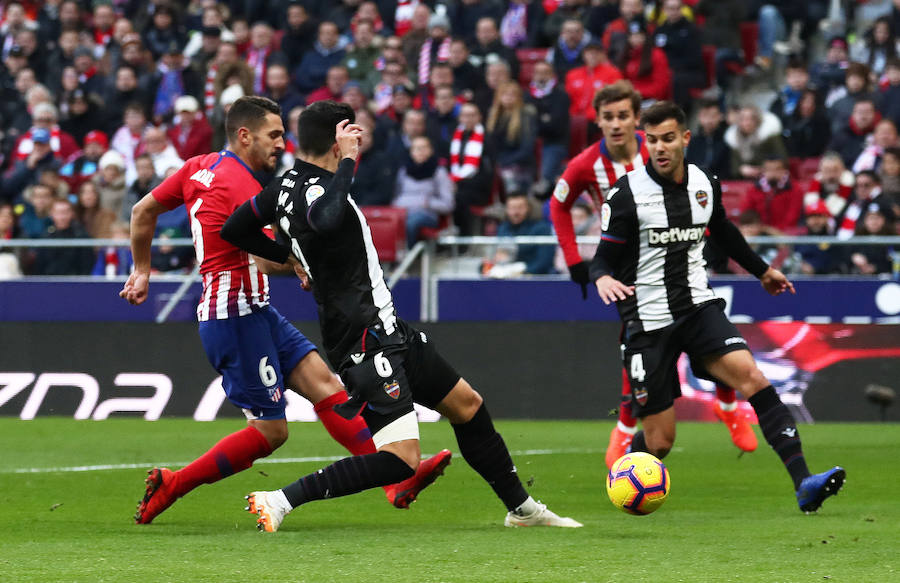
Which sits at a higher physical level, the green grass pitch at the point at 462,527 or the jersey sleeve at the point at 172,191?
the jersey sleeve at the point at 172,191

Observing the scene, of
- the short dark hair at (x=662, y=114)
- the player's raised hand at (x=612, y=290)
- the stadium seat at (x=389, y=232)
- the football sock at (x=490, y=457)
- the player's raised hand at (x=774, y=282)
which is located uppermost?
the short dark hair at (x=662, y=114)

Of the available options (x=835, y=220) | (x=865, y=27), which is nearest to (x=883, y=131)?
(x=835, y=220)

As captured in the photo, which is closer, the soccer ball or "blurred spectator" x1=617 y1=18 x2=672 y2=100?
the soccer ball

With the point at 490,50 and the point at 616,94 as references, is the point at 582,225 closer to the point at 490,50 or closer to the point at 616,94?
the point at 490,50

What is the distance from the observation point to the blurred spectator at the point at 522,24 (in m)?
19.8

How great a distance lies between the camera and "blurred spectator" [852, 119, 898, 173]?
16062 mm

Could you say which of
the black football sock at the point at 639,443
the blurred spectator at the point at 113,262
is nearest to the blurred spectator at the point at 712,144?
the blurred spectator at the point at 113,262

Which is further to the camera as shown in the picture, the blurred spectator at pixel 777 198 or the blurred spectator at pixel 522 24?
the blurred spectator at pixel 522 24

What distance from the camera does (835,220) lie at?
15539 millimetres

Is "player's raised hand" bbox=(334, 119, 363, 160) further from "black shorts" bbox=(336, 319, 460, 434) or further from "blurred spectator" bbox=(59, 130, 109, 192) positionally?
"blurred spectator" bbox=(59, 130, 109, 192)

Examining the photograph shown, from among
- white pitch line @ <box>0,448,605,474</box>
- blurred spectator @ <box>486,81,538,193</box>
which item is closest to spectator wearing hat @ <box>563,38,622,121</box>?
blurred spectator @ <box>486,81,538,193</box>

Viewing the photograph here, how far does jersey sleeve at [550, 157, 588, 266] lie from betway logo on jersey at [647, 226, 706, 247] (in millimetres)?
1435

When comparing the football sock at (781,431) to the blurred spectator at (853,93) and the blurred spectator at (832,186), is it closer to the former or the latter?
the blurred spectator at (832,186)

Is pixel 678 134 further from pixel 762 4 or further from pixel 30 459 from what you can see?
pixel 762 4
